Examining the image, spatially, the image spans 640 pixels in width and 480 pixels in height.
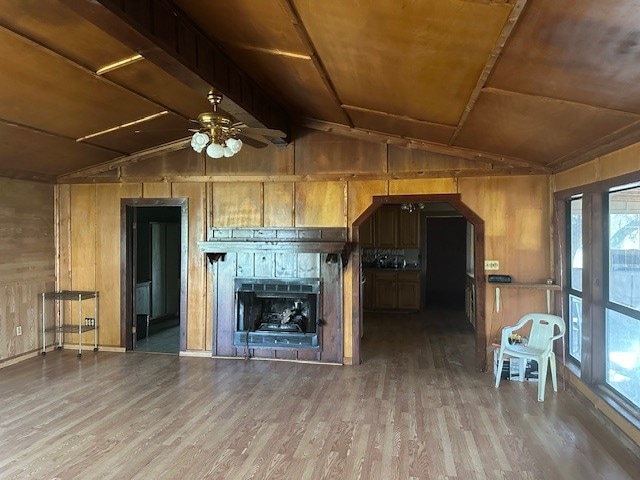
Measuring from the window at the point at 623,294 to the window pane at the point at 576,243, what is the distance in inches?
27.7

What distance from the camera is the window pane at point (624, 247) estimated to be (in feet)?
11.4

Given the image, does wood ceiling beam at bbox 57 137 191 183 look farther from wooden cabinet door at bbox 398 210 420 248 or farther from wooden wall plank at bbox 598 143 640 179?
wooden cabinet door at bbox 398 210 420 248

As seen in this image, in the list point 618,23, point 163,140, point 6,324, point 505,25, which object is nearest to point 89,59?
point 163,140

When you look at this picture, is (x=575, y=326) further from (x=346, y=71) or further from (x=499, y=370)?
(x=346, y=71)

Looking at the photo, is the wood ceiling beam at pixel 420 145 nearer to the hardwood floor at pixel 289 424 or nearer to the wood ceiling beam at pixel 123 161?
the wood ceiling beam at pixel 123 161

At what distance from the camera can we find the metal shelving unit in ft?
19.3

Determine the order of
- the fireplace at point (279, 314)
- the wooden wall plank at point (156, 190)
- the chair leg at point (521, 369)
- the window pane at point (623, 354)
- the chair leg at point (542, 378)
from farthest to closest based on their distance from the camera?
the wooden wall plank at point (156, 190) < the fireplace at point (279, 314) < the chair leg at point (521, 369) < the chair leg at point (542, 378) < the window pane at point (623, 354)

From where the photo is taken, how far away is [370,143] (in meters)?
5.35

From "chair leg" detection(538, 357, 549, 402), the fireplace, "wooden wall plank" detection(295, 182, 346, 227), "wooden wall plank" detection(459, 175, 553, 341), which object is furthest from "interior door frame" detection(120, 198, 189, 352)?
"chair leg" detection(538, 357, 549, 402)

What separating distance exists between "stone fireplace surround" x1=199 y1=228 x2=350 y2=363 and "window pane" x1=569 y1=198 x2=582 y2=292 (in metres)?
2.46

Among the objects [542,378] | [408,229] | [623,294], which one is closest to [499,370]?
[542,378]

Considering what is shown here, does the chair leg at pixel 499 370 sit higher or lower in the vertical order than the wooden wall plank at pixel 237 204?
lower

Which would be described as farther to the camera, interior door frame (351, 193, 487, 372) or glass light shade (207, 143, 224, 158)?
interior door frame (351, 193, 487, 372)

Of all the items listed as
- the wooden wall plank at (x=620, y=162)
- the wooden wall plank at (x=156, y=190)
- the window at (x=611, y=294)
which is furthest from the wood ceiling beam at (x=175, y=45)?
the window at (x=611, y=294)
